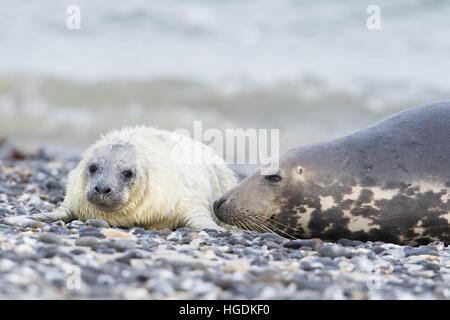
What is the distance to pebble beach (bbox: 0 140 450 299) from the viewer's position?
4559mm

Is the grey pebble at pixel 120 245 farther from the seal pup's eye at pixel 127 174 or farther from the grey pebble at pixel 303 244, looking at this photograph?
the seal pup's eye at pixel 127 174

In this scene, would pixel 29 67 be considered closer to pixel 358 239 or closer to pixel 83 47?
pixel 83 47

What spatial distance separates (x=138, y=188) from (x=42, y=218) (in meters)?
0.80

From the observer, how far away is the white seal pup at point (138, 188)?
22.9 feet

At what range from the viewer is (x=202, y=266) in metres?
5.05

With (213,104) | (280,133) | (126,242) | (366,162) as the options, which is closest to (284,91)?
(213,104)

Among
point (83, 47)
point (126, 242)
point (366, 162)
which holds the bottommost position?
point (126, 242)

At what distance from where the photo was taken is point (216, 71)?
1644cm

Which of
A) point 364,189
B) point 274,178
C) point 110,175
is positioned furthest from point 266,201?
point 110,175

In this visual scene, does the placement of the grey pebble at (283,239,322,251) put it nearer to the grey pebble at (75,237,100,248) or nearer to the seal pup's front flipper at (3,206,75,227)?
the grey pebble at (75,237,100,248)

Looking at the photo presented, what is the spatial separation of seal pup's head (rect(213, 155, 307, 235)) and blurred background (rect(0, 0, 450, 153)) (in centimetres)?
605
